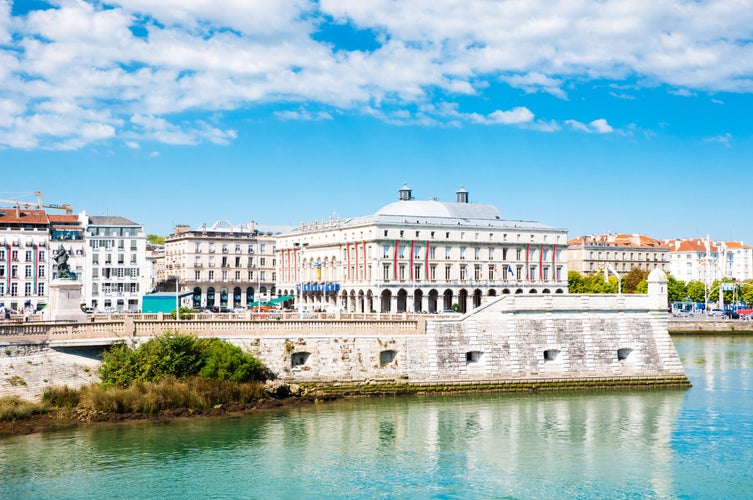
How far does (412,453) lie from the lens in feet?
113

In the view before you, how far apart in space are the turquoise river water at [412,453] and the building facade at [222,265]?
74415 millimetres

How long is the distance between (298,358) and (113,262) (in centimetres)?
5689

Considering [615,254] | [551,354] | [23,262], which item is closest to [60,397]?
[551,354]

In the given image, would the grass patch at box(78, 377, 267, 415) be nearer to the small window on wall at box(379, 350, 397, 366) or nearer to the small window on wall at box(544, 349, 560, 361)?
the small window on wall at box(379, 350, 397, 366)

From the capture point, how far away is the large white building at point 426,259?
99250mm

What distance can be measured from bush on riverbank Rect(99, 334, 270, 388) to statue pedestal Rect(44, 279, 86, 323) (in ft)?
9.20

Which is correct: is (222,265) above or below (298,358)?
above

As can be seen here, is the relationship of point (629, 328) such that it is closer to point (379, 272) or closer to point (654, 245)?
point (379, 272)

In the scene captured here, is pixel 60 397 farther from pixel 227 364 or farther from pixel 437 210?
pixel 437 210

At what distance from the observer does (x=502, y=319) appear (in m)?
48.1

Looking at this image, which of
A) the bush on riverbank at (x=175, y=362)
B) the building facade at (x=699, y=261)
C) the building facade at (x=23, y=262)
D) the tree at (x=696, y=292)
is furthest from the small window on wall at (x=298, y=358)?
the building facade at (x=699, y=261)

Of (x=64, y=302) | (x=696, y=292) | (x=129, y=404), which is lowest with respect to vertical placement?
(x=129, y=404)

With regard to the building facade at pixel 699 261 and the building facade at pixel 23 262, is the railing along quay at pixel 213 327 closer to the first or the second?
the building facade at pixel 23 262

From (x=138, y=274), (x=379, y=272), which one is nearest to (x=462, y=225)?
(x=379, y=272)
